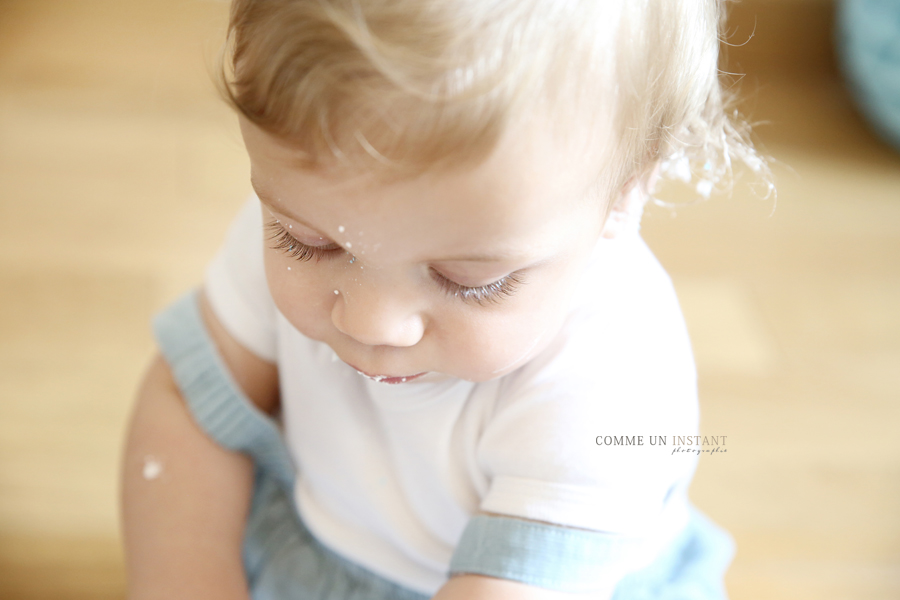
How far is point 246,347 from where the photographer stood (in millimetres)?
696

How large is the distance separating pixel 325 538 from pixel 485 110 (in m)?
0.44

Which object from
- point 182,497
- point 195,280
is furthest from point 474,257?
point 195,280

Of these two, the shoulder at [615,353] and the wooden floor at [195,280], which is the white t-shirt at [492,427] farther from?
the wooden floor at [195,280]

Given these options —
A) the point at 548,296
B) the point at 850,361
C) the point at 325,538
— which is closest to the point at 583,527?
the point at 548,296

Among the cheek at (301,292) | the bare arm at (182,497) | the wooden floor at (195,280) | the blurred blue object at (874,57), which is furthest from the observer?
the blurred blue object at (874,57)

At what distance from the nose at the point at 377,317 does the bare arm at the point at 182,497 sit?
0.26m

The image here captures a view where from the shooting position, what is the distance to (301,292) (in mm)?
492

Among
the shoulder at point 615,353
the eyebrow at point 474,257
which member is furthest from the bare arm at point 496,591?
the eyebrow at point 474,257

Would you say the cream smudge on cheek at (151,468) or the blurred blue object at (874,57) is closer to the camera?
the cream smudge on cheek at (151,468)

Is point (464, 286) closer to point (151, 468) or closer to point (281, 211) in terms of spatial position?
point (281, 211)

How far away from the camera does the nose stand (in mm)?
450

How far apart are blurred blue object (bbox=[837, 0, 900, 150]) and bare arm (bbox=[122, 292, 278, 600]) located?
1.17 metres

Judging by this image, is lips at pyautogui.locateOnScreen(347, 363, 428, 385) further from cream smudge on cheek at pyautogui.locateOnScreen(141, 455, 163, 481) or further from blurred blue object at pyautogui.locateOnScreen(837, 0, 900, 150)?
blurred blue object at pyautogui.locateOnScreen(837, 0, 900, 150)

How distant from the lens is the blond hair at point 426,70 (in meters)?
0.37
